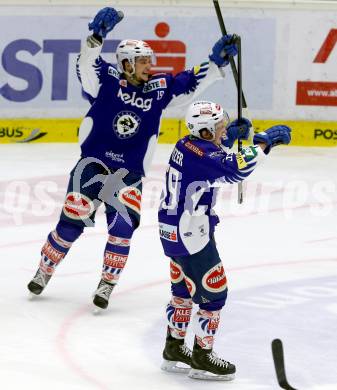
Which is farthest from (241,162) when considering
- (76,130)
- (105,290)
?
(76,130)

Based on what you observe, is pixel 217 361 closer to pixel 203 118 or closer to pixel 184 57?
pixel 203 118

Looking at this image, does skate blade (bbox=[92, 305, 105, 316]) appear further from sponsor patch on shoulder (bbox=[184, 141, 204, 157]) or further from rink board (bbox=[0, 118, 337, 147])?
rink board (bbox=[0, 118, 337, 147])

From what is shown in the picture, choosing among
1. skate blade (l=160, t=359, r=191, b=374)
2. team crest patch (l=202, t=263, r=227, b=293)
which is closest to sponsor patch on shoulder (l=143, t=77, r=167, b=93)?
team crest patch (l=202, t=263, r=227, b=293)

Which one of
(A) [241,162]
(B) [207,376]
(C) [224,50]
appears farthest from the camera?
(C) [224,50]

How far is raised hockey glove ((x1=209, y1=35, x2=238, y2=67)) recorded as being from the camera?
6594 millimetres

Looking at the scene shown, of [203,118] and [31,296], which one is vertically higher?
[203,118]

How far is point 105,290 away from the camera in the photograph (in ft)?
22.3

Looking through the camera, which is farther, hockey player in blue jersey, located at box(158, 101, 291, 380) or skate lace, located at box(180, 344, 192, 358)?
skate lace, located at box(180, 344, 192, 358)

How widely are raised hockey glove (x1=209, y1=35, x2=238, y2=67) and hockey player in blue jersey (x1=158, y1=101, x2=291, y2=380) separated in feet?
3.59

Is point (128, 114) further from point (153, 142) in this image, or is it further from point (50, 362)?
point (50, 362)

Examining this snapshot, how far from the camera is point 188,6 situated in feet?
38.2

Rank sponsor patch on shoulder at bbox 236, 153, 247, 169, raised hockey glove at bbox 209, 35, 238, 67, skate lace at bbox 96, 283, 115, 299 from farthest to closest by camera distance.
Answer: skate lace at bbox 96, 283, 115, 299 → raised hockey glove at bbox 209, 35, 238, 67 → sponsor patch on shoulder at bbox 236, 153, 247, 169

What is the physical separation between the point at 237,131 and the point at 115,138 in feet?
4.03

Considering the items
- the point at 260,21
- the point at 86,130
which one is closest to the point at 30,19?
the point at 260,21
